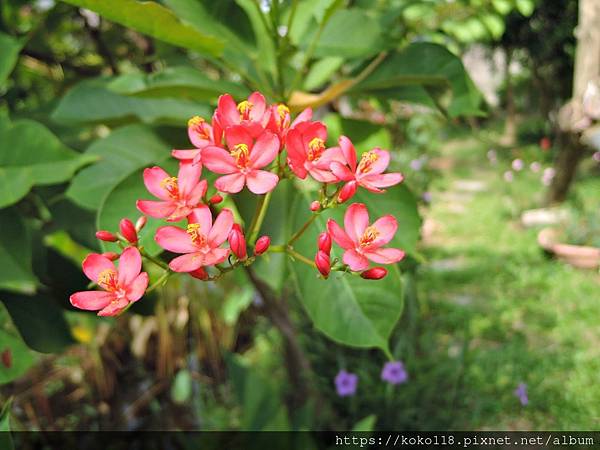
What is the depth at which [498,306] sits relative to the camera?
306 centimetres

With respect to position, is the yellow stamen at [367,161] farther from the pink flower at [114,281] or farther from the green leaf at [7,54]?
the green leaf at [7,54]

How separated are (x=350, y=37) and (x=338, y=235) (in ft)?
1.71

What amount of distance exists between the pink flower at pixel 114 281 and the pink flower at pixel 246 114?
0.16 meters

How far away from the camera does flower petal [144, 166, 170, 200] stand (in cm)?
56

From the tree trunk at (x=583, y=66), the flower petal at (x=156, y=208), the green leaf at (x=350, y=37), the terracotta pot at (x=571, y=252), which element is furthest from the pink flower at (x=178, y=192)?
the tree trunk at (x=583, y=66)

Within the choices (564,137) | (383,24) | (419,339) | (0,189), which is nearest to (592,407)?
(419,339)

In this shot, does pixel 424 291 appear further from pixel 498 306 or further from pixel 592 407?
pixel 592 407

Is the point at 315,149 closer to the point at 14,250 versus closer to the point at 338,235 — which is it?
the point at 338,235

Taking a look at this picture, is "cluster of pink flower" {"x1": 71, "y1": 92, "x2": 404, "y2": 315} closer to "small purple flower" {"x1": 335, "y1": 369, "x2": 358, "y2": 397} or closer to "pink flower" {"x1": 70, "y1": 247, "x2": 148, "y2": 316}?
"pink flower" {"x1": 70, "y1": 247, "x2": 148, "y2": 316}

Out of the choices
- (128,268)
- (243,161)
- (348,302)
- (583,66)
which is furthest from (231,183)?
(583,66)

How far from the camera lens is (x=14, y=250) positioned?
84 cm

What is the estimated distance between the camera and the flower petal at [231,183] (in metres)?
0.52

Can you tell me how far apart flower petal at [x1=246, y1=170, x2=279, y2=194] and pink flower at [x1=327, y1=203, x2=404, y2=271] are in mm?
68

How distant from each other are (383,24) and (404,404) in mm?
1385
